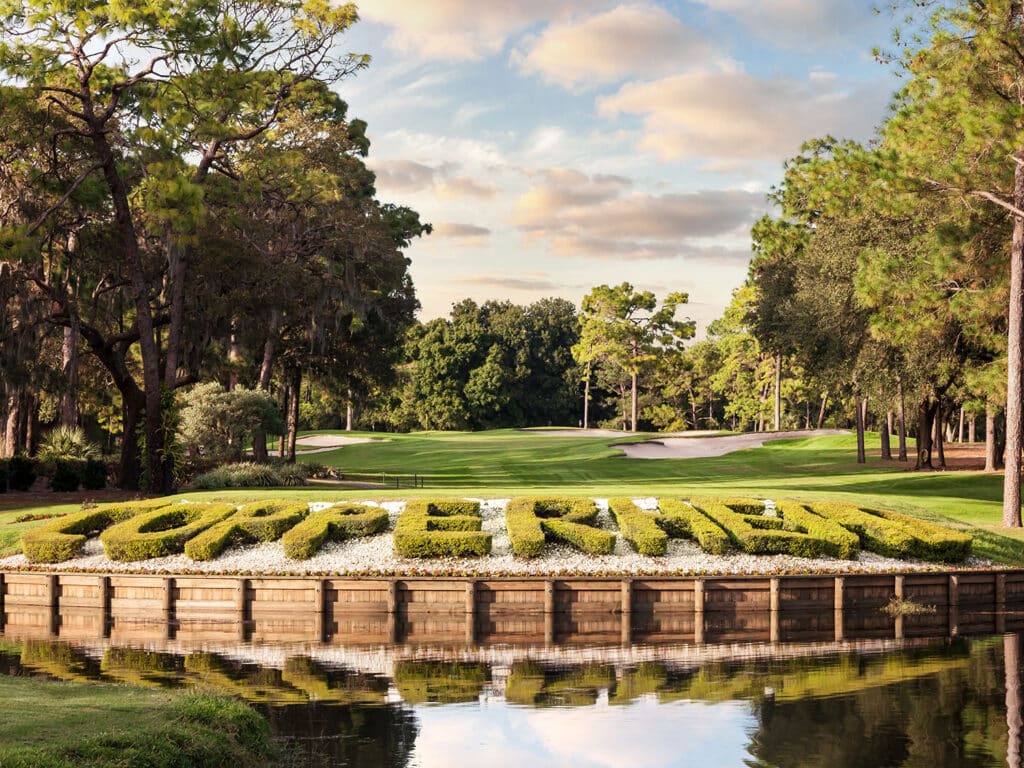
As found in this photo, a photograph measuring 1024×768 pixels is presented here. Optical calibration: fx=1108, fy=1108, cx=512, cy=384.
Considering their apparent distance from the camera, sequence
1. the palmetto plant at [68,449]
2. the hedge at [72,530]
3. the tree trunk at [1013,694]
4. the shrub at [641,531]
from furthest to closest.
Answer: the palmetto plant at [68,449], the hedge at [72,530], the shrub at [641,531], the tree trunk at [1013,694]

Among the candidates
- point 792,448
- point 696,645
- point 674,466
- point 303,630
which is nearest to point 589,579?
point 696,645

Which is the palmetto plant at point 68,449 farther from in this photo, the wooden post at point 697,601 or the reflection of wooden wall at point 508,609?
the wooden post at point 697,601

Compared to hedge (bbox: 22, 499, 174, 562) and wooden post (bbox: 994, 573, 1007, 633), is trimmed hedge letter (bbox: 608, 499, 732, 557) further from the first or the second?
hedge (bbox: 22, 499, 174, 562)

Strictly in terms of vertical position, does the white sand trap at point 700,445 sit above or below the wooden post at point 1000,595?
above

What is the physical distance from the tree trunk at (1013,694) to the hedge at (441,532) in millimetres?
9740

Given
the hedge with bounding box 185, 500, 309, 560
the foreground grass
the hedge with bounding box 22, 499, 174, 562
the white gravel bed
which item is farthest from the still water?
the hedge with bounding box 22, 499, 174, 562

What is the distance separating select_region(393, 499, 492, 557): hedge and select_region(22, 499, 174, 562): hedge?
21.7ft

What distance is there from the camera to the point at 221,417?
3647 centimetres

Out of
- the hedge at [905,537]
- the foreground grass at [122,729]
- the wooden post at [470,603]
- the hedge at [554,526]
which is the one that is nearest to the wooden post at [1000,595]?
the hedge at [905,537]

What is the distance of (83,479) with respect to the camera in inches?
1321

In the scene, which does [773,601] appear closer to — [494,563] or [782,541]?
[782,541]

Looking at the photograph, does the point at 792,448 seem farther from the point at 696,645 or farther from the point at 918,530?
the point at 696,645

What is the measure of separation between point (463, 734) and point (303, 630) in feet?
25.1

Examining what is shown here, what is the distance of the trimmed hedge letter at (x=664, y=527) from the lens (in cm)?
2255
